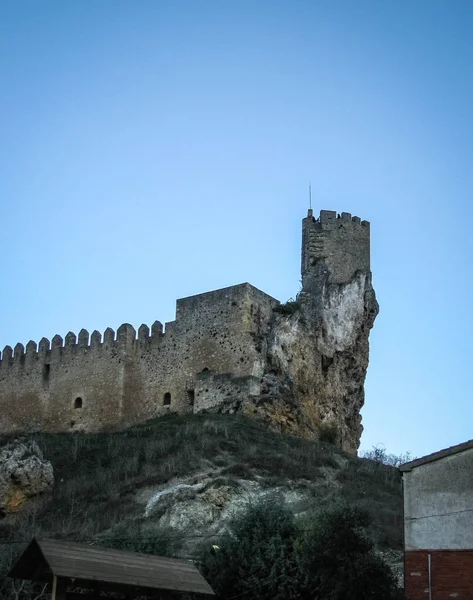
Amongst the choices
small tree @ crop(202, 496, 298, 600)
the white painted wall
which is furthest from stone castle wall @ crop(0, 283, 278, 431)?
the white painted wall

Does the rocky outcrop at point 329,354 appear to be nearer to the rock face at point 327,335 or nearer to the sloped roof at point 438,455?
the rock face at point 327,335

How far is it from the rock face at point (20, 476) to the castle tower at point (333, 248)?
50.9 feet

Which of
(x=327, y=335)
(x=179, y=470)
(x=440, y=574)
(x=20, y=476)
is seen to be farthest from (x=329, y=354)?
(x=440, y=574)

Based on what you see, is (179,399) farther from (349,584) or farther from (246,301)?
(349,584)

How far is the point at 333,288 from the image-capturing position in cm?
4209

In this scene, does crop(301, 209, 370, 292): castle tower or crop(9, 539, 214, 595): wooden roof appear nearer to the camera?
crop(9, 539, 214, 595): wooden roof

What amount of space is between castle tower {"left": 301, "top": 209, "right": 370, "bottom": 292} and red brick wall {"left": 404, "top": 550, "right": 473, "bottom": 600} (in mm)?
23521

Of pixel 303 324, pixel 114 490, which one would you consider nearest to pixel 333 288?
pixel 303 324

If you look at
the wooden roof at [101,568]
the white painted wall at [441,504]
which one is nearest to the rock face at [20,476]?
the wooden roof at [101,568]

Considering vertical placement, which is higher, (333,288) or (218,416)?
(333,288)

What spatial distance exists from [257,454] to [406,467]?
11.8m

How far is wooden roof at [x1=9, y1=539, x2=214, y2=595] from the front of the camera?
52.3 ft

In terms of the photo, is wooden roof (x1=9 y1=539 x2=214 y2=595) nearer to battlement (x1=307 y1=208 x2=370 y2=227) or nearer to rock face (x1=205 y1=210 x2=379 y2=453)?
rock face (x1=205 y1=210 x2=379 y2=453)

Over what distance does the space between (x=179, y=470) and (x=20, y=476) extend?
201 inches
